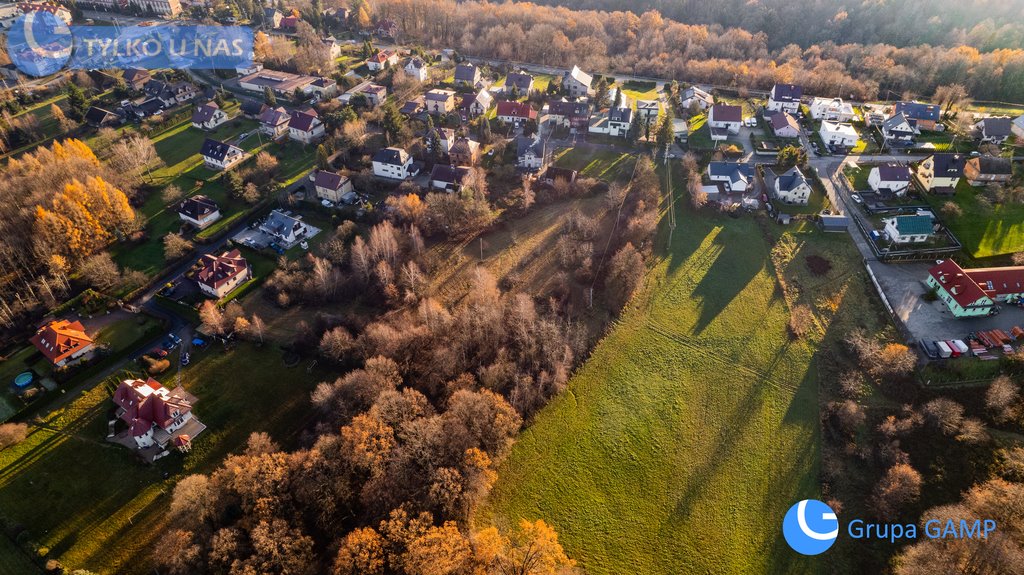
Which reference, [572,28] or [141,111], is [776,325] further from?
[141,111]

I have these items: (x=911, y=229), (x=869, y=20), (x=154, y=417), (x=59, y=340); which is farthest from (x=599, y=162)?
(x=869, y=20)

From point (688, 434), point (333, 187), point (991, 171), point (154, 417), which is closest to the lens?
point (154, 417)

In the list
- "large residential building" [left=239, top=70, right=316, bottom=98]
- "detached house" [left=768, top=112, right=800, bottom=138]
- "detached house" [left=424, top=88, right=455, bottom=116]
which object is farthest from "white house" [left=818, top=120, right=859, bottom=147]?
"large residential building" [left=239, top=70, right=316, bottom=98]

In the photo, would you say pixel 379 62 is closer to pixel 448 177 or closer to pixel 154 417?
pixel 448 177

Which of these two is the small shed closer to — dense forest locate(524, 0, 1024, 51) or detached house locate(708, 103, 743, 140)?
detached house locate(708, 103, 743, 140)

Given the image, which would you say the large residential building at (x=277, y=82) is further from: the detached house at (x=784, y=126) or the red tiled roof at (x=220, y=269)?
the detached house at (x=784, y=126)

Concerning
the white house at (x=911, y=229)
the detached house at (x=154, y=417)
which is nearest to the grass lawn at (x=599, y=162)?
the white house at (x=911, y=229)

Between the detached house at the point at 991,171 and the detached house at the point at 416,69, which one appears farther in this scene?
the detached house at the point at 416,69
